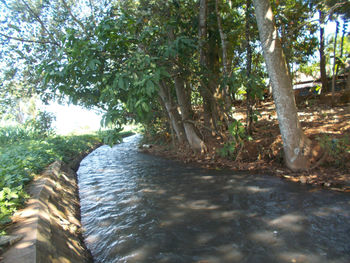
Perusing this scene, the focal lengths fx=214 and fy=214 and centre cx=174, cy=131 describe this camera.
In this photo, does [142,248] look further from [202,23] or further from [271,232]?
[202,23]

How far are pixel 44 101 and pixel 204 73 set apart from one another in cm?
671

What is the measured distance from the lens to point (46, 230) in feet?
8.86

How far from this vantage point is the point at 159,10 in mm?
6594

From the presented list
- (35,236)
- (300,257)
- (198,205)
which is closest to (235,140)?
(198,205)

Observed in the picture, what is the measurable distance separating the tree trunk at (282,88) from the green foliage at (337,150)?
0.38 meters

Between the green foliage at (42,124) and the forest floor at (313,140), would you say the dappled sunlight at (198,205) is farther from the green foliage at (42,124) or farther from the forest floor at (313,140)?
the green foliage at (42,124)

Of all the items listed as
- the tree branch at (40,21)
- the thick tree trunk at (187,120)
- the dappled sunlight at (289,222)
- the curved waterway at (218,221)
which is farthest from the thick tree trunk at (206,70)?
the tree branch at (40,21)

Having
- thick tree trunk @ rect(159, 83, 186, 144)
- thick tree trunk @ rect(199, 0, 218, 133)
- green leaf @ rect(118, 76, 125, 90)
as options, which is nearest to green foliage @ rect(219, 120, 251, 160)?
thick tree trunk @ rect(199, 0, 218, 133)

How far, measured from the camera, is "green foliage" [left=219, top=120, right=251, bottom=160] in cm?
578

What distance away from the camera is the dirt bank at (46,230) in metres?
2.18

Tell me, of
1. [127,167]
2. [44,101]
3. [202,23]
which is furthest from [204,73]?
[44,101]

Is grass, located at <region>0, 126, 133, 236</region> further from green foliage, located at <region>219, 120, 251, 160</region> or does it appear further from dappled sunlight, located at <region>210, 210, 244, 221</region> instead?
green foliage, located at <region>219, 120, 251, 160</region>

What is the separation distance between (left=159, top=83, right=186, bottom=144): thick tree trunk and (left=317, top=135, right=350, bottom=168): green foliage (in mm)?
4433

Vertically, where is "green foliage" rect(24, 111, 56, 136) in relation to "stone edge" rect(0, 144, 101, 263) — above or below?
above
